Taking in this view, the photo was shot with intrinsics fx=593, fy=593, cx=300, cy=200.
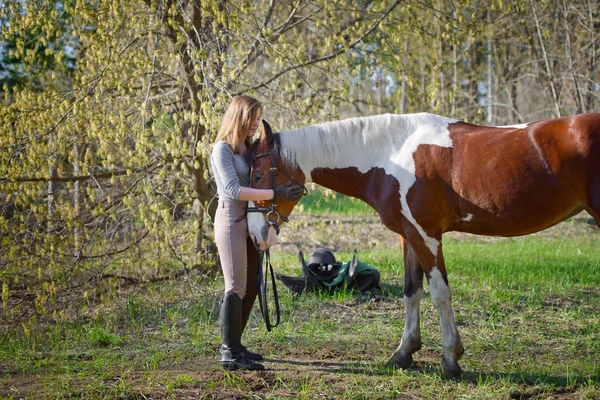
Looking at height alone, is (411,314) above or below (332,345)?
above

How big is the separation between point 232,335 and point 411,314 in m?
1.21

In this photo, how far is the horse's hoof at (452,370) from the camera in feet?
11.9

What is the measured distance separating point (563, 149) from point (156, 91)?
4.36 metres

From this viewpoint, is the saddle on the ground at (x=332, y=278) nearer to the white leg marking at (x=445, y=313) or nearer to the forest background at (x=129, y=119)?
the forest background at (x=129, y=119)

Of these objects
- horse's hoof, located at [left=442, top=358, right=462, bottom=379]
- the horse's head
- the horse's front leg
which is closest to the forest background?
the horse's head

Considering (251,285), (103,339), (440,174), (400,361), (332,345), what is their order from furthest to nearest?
1. (103,339)
2. (332,345)
3. (251,285)
4. (400,361)
5. (440,174)

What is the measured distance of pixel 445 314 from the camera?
12.2ft

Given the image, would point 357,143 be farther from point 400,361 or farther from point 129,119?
point 129,119

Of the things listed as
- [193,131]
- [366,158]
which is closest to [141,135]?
[193,131]

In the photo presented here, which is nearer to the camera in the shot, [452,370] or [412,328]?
[452,370]

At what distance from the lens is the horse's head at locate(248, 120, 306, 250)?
12.0 feet

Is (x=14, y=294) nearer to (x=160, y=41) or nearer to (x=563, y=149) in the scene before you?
(x=160, y=41)

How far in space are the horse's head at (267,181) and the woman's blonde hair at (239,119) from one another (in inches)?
4.0

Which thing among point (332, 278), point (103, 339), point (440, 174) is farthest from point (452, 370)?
point (103, 339)
